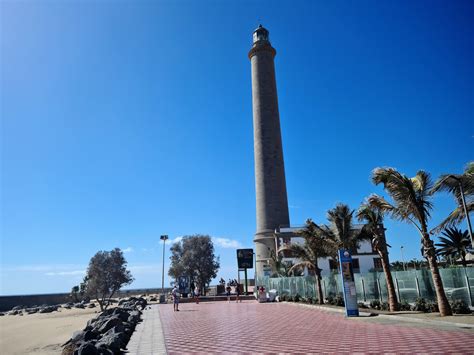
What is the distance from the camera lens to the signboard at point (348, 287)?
52.7 feet

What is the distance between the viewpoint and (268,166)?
48.2 m

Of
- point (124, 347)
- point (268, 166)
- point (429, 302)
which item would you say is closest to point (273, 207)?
point (268, 166)

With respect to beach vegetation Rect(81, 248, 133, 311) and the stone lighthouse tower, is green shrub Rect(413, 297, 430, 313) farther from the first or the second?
beach vegetation Rect(81, 248, 133, 311)

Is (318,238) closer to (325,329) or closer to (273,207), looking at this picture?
(325,329)

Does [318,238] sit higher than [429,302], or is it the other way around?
[318,238]

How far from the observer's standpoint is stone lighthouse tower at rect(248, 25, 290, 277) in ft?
153

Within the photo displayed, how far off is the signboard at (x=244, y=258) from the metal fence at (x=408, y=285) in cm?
1756

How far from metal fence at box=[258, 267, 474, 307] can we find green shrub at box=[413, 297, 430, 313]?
0.94 ft

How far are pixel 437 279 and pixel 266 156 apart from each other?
1402 inches

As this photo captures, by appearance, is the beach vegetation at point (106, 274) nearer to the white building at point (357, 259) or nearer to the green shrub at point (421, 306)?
the white building at point (357, 259)

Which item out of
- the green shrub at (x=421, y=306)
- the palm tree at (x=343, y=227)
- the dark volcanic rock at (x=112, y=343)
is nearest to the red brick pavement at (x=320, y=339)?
the dark volcanic rock at (x=112, y=343)

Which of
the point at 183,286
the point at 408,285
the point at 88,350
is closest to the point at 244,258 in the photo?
the point at 183,286

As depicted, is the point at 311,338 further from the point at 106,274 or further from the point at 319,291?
the point at 106,274

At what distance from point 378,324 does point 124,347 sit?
9.21 metres
